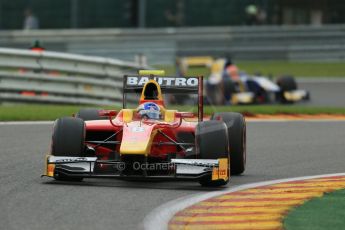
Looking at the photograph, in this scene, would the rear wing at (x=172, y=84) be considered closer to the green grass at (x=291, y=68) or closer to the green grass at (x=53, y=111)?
the green grass at (x=53, y=111)

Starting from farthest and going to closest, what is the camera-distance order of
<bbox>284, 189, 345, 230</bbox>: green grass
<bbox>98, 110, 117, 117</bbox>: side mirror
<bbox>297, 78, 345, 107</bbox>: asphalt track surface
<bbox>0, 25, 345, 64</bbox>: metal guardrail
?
1. <bbox>0, 25, 345, 64</bbox>: metal guardrail
2. <bbox>297, 78, 345, 107</bbox>: asphalt track surface
3. <bbox>98, 110, 117, 117</bbox>: side mirror
4. <bbox>284, 189, 345, 230</bbox>: green grass

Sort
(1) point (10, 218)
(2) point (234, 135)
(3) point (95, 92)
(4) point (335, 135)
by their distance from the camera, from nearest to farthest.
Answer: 1. (1) point (10, 218)
2. (2) point (234, 135)
3. (4) point (335, 135)
4. (3) point (95, 92)

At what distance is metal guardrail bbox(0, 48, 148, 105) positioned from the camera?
2000 centimetres

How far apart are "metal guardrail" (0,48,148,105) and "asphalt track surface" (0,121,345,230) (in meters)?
4.03

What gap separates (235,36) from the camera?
30.2 meters

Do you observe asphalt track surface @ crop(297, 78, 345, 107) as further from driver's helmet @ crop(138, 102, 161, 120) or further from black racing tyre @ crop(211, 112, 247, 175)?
driver's helmet @ crop(138, 102, 161, 120)

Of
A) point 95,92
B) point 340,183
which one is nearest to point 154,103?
point 340,183

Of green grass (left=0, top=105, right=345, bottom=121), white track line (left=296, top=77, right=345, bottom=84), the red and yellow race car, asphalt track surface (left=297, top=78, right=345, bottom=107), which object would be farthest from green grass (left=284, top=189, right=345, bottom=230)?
white track line (left=296, top=77, right=345, bottom=84)

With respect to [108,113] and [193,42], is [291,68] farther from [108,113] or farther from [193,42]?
[108,113]

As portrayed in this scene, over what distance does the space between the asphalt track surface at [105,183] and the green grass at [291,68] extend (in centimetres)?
1339

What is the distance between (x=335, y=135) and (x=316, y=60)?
14816 millimetres

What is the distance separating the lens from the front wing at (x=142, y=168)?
10047 mm

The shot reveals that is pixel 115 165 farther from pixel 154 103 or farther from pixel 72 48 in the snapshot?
pixel 72 48

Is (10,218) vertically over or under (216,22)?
under
